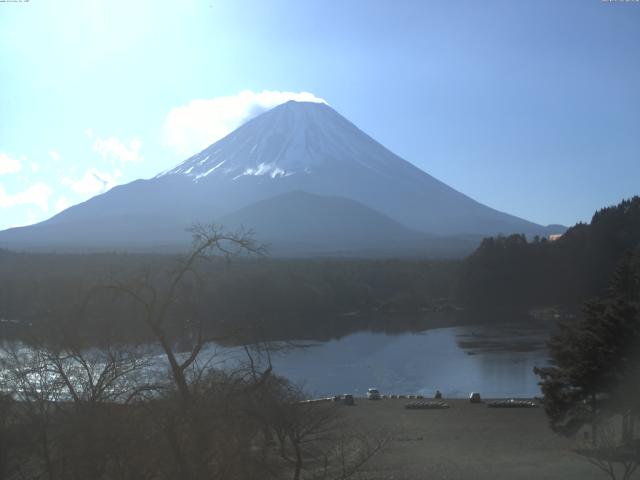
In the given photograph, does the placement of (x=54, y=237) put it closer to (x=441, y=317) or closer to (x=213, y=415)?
(x=441, y=317)

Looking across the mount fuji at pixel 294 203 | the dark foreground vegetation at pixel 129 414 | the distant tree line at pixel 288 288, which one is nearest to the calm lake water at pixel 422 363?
the distant tree line at pixel 288 288

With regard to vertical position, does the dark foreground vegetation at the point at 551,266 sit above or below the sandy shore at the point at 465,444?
above

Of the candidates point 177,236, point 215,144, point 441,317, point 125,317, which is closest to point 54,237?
point 177,236

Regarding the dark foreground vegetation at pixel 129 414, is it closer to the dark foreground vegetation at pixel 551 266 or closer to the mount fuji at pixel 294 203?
the dark foreground vegetation at pixel 551 266

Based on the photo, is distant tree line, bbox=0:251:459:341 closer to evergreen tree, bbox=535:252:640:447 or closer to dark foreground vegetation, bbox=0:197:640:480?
dark foreground vegetation, bbox=0:197:640:480

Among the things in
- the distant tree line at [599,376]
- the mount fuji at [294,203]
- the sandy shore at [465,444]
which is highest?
the mount fuji at [294,203]

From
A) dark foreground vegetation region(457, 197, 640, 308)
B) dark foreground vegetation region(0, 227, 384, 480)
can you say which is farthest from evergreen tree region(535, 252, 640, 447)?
dark foreground vegetation region(457, 197, 640, 308)

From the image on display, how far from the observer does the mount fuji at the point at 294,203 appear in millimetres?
52406

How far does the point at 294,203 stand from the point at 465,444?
5172cm

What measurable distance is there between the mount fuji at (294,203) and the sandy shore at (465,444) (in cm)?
3692

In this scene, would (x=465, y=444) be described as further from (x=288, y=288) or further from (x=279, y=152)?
(x=279, y=152)

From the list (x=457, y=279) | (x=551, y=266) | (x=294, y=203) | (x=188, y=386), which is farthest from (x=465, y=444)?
(x=294, y=203)

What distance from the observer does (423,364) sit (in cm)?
1662

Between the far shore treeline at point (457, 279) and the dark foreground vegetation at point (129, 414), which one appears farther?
the far shore treeline at point (457, 279)
